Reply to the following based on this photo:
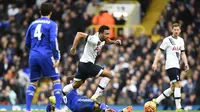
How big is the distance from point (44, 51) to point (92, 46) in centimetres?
216

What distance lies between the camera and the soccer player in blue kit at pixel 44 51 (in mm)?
18734

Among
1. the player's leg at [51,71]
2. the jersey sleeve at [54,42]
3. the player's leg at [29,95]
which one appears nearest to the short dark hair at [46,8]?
the jersey sleeve at [54,42]

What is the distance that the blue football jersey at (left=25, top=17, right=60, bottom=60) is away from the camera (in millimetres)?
18688

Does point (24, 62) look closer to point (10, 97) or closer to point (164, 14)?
point (10, 97)

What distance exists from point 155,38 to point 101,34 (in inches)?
509

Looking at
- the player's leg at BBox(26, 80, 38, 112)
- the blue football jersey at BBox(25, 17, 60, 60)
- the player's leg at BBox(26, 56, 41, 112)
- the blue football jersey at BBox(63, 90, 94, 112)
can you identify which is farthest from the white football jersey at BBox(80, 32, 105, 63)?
the player's leg at BBox(26, 80, 38, 112)

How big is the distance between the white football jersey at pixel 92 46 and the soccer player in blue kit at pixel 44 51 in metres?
1.78

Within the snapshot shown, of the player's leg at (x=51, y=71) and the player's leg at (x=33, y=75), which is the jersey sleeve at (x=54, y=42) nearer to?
the player's leg at (x=51, y=71)

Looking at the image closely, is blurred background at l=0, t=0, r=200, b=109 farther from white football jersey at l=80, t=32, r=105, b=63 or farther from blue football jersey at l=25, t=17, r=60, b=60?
blue football jersey at l=25, t=17, r=60, b=60

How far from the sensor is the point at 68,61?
102 ft

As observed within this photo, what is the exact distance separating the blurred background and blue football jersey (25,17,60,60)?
10.1 m

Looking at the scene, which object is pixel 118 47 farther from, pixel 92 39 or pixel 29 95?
pixel 29 95

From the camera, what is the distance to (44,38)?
18.8 meters

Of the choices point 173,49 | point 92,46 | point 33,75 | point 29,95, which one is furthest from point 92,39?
point 173,49
